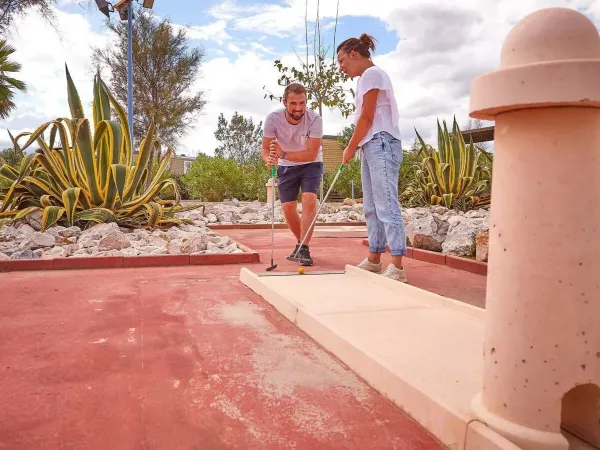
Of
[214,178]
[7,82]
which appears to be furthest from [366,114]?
[7,82]

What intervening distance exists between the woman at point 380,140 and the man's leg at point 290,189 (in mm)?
1073

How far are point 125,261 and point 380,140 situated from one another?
2258 millimetres

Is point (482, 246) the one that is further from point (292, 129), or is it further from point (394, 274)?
point (292, 129)

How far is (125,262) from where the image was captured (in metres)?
4.23

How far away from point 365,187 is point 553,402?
2687 millimetres

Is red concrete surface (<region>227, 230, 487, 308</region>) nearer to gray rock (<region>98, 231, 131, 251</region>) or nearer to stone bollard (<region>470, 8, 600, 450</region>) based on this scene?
gray rock (<region>98, 231, 131, 251</region>)

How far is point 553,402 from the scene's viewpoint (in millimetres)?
1126

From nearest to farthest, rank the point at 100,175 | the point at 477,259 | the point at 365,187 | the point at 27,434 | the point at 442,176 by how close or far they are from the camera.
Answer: the point at 27,434
the point at 365,187
the point at 477,259
the point at 100,175
the point at 442,176

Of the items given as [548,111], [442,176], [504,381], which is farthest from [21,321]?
[442,176]

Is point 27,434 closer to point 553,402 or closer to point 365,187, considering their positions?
point 553,402

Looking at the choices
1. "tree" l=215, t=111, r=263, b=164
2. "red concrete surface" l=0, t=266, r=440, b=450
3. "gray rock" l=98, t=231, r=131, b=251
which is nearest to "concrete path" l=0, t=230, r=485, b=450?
"red concrete surface" l=0, t=266, r=440, b=450

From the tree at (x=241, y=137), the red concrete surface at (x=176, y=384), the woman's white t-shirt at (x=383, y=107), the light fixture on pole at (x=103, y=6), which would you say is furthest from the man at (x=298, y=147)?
the tree at (x=241, y=137)

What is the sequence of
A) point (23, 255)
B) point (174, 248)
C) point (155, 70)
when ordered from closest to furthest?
point (23, 255) → point (174, 248) → point (155, 70)

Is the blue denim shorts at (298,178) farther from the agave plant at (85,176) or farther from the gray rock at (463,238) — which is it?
the agave plant at (85,176)
